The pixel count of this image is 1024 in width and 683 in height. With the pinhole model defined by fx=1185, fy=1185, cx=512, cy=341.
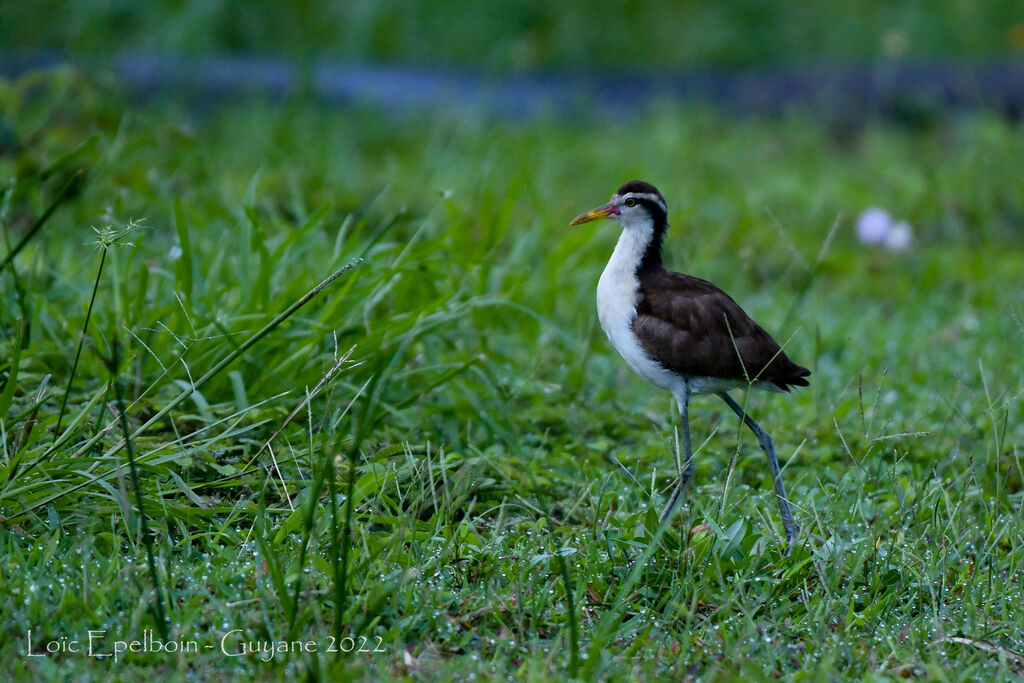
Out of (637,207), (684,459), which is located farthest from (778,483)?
(637,207)

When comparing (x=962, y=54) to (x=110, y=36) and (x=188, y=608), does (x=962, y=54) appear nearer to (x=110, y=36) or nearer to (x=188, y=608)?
(x=110, y=36)

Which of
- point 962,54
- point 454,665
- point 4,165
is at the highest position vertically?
point 962,54

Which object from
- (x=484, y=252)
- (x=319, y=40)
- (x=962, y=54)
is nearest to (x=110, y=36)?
(x=319, y=40)

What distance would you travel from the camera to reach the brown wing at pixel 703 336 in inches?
144

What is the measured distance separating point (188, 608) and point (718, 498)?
5.35 ft

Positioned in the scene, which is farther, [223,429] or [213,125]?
Answer: [213,125]

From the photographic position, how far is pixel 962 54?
36.0ft

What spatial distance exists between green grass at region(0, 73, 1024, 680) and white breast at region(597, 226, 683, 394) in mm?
235

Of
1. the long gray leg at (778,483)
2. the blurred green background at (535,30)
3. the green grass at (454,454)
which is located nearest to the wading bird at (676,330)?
the long gray leg at (778,483)

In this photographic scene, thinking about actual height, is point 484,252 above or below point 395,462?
above

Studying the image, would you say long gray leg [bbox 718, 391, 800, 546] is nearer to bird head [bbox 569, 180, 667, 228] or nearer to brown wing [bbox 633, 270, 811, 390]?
brown wing [bbox 633, 270, 811, 390]

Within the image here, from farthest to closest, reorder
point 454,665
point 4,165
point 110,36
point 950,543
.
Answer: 1. point 110,36
2. point 4,165
3. point 950,543
4. point 454,665

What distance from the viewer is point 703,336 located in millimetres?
3688

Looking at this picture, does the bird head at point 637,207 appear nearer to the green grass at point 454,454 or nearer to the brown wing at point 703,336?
the brown wing at point 703,336
